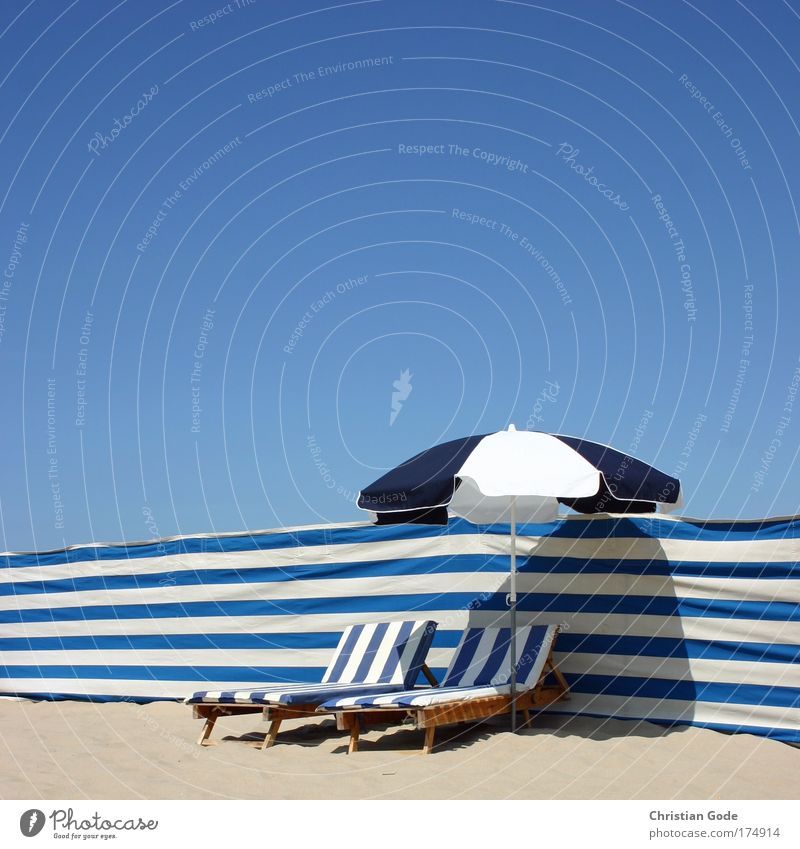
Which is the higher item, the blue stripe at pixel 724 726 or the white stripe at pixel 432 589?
the white stripe at pixel 432 589

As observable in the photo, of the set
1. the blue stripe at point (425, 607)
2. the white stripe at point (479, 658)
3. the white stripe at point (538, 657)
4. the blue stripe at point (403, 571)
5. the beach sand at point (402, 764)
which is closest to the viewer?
the beach sand at point (402, 764)

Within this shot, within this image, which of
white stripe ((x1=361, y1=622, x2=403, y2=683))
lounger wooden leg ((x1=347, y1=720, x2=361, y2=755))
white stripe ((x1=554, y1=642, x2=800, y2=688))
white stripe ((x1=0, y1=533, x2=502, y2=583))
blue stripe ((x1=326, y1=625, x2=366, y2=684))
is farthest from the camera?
white stripe ((x1=0, y1=533, x2=502, y2=583))

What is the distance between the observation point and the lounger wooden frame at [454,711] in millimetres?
5801

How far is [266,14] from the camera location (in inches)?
272

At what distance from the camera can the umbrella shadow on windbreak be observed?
6.81m

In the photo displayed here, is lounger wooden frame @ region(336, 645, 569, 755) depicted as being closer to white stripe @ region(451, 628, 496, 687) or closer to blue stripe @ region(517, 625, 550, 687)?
blue stripe @ region(517, 625, 550, 687)

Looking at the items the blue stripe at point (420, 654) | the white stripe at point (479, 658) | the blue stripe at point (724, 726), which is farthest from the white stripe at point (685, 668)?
the blue stripe at point (420, 654)

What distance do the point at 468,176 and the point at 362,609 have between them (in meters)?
3.83

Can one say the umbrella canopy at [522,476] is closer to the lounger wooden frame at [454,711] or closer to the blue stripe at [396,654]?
the blue stripe at [396,654]

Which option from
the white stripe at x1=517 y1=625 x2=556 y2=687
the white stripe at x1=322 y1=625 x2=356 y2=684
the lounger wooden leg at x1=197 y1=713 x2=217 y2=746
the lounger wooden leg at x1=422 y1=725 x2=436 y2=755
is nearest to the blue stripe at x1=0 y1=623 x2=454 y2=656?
the white stripe at x1=322 y1=625 x2=356 y2=684

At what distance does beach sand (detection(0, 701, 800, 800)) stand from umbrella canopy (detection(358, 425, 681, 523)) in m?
1.59

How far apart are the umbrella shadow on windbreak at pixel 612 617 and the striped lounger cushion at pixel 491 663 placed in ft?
0.87
